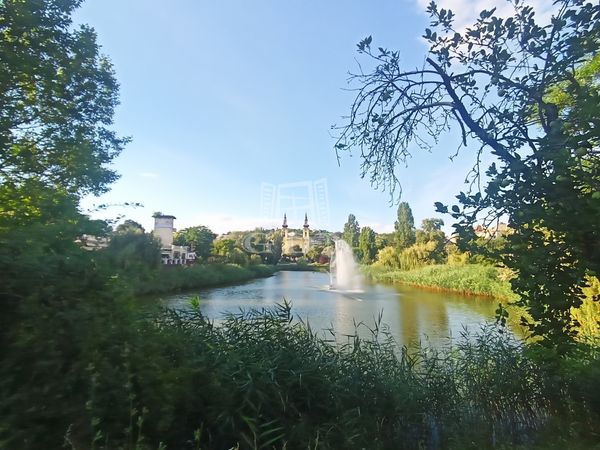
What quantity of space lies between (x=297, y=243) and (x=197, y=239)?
3456cm

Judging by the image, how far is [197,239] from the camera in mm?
44031

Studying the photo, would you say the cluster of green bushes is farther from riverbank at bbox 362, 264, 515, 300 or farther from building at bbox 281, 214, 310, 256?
building at bbox 281, 214, 310, 256

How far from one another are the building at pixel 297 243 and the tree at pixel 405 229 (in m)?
25.3

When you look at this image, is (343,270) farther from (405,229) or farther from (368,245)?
(368,245)

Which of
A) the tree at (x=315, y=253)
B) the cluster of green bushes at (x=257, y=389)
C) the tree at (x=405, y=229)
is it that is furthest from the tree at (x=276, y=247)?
the cluster of green bushes at (x=257, y=389)

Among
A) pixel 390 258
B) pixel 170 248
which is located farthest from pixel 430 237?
pixel 170 248

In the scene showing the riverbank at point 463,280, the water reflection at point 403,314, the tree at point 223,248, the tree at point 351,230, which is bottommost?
the water reflection at point 403,314

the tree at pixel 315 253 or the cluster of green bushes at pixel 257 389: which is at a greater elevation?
the tree at pixel 315 253

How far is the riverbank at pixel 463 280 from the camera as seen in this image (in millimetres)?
19770

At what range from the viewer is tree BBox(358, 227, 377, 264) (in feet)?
177

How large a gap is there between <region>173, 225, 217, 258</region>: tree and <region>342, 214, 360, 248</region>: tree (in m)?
23.8

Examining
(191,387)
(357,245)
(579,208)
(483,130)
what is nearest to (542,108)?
(483,130)

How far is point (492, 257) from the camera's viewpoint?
293cm

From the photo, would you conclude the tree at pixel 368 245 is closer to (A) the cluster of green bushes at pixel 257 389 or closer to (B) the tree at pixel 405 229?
(B) the tree at pixel 405 229
